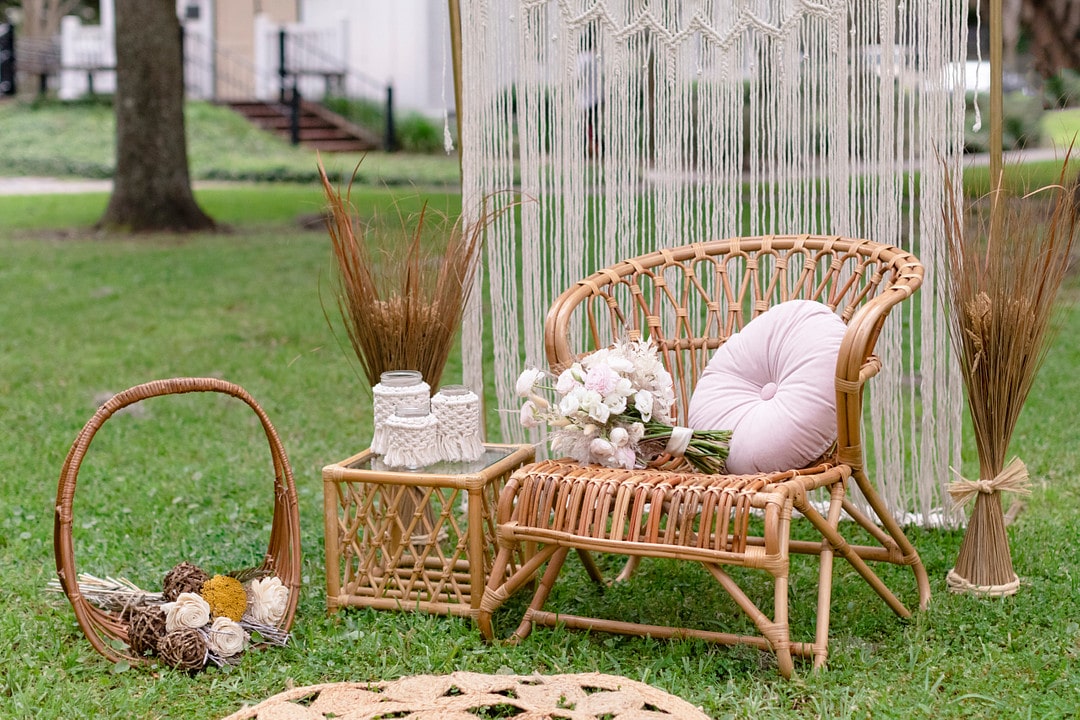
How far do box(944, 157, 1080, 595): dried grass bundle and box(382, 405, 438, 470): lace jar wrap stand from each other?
1367 millimetres

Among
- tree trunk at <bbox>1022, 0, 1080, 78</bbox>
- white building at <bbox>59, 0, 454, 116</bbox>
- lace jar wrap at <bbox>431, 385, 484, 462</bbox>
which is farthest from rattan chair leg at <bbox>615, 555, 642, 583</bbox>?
white building at <bbox>59, 0, 454, 116</bbox>

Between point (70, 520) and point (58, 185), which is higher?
point (58, 185)

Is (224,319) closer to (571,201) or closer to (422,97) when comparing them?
(571,201)

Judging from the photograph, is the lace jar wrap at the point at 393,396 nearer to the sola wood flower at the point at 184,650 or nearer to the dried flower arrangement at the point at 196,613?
the dried flower arrangement at the point at 196,613

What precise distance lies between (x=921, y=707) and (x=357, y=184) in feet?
32.6

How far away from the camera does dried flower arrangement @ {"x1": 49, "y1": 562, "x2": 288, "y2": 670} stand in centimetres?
266

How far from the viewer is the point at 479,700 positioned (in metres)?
2.40

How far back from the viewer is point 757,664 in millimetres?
2605

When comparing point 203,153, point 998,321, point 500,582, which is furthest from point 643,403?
point 203,153

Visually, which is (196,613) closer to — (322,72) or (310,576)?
(310,576)

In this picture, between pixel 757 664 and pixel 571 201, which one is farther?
pixel 571 201

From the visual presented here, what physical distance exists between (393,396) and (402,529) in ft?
1.10

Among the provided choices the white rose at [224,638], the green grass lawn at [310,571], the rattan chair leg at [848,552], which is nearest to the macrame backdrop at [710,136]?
the green grass lawn at [310,571]

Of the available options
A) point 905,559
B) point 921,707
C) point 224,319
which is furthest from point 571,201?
point 224,319
